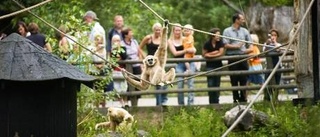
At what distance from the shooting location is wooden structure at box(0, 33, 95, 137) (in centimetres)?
1055

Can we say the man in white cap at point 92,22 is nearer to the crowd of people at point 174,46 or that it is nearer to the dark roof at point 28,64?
the crowd of people at point 174,46

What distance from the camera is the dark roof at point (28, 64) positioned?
1061 cm

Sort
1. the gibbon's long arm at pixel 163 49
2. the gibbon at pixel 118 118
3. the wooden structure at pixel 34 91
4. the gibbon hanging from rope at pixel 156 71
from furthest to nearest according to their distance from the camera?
the gibbon at pixel 118 118 → the gibbon hanging from rope at pixel 156 71 → the gibbon's long arm at pixel 163 49 → the wooden structure at pixel 34 91

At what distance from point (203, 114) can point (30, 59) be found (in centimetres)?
257

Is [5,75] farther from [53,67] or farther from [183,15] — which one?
[183,15]

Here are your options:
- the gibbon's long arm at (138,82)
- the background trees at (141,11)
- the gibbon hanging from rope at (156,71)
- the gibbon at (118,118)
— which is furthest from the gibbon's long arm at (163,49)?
the background trees at (141,11)

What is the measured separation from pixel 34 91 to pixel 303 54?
15.2 ft

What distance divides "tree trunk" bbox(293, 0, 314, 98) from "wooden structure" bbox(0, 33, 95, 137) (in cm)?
378

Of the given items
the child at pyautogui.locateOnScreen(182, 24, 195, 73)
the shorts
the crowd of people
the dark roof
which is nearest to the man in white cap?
the crowd of people

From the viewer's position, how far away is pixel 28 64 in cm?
1077

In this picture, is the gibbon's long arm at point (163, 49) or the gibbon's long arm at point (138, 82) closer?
the gibbon's long arm at point (163, 49)

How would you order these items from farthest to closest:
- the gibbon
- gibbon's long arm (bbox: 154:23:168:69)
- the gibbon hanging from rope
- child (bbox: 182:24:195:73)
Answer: child (bbox: 182:24:195:73), the gibbon, the gibbon hanging from rope, gibbon's long arm (bbox: 154:23:168:69)

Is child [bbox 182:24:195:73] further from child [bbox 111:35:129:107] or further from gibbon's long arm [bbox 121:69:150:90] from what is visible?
gibbon's long arm [bbox 121:69:150:90]

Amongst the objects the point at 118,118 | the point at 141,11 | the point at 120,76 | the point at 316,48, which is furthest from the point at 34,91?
the point at 141,11
